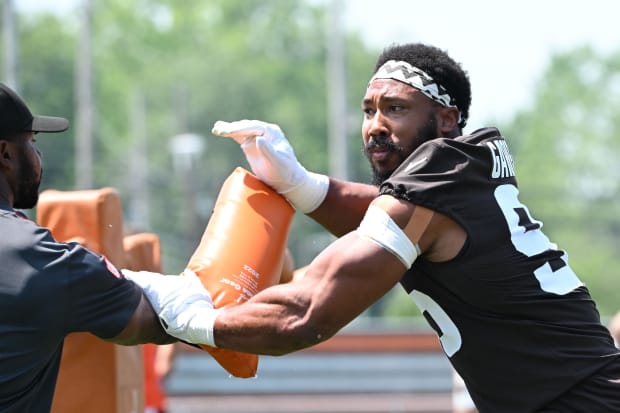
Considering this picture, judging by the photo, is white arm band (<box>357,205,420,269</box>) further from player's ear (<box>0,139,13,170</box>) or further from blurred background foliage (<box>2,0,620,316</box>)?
blurred background foliage (<box>2,0,620,316</box>)

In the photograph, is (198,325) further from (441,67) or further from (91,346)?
(441,67)

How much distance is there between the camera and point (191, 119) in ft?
198

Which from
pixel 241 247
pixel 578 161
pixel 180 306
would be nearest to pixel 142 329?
pixel 180 306

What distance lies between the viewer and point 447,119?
15.4 ft

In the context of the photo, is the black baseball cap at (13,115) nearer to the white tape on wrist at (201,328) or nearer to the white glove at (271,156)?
the white glove at (271,156)

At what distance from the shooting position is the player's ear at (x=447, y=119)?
4.67m

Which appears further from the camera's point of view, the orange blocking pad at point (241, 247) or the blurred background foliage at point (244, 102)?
the blurred background foliage at point (244, 102)

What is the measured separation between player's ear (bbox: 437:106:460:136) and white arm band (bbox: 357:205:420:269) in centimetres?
69

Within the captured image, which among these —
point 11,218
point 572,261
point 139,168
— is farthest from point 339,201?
point 139,168

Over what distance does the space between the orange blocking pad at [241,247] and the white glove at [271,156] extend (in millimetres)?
53

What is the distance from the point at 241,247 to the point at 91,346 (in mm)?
901

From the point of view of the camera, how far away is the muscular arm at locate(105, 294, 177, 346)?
428 cm

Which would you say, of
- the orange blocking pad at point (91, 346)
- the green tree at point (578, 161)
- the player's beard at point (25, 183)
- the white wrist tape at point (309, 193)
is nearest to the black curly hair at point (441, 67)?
the white wrist tape at point (309, 193)

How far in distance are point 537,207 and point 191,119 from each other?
65.9 ft
